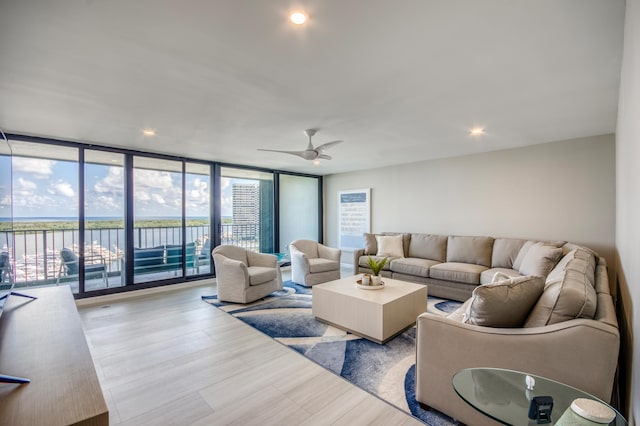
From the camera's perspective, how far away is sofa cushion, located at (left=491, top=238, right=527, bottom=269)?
4348 mm

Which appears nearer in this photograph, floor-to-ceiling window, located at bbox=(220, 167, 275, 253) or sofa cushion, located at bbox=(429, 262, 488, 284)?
sofa cushion, located at bbox=(429, 262, 488, 284)

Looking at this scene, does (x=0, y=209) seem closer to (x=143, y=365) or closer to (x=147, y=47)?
(x=147, y=47)

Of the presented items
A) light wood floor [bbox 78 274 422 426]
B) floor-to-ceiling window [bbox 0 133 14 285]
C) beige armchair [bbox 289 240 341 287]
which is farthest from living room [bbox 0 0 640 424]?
beige armchair [bbox 289 240 341 287]

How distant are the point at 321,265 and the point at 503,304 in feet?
12.2

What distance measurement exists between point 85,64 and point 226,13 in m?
1.30

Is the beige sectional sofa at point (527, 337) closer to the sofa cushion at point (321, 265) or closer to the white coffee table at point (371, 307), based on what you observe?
the white coffee table at point (371, 307)

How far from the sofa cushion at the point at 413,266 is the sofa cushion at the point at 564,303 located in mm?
2856

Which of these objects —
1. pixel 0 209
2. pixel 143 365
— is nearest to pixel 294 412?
pixel 143 365

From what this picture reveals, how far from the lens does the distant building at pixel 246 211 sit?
6156 millimetres

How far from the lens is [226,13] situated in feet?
5.10

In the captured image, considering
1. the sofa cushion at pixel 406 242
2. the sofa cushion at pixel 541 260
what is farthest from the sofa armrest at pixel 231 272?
the sofa cushion at pixel 541 260

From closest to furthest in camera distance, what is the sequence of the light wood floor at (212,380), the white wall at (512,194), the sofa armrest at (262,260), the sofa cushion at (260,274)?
the light wood floor at (212,380)
the white wall at (512,194)
the sofa cushion at (260,274)
the sofa armrest at (262,260)

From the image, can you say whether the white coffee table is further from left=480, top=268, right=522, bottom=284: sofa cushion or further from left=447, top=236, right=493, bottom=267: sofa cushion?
left=447, top=236, right=493, bottom=267: sofa cushion

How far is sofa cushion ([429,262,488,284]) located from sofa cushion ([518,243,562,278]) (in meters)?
0.61
